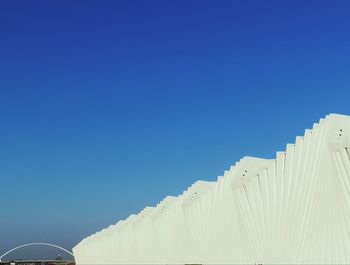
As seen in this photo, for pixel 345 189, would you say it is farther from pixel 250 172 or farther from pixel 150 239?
pixel 150 239

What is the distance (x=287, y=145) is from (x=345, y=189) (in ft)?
24.9

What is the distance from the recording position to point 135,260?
72.5 m

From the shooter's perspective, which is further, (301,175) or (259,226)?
(259,226)

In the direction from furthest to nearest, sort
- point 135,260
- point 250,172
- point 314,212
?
1. point 135,260
2. point 250,172
3. point 314,212

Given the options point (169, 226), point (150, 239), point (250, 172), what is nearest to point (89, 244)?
point (150, 239)

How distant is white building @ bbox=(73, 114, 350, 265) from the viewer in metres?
28.3

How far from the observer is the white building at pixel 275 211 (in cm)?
2833

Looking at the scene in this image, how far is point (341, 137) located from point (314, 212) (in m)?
4.58

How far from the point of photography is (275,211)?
3503cm

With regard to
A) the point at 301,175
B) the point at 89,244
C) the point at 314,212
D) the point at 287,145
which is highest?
the point at 89,244

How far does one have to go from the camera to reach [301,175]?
3222 centimetres

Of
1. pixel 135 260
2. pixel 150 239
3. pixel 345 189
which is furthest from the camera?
pixel 135 260

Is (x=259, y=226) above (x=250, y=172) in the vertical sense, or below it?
below

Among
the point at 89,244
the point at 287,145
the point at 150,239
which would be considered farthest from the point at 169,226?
the point at 89,244
